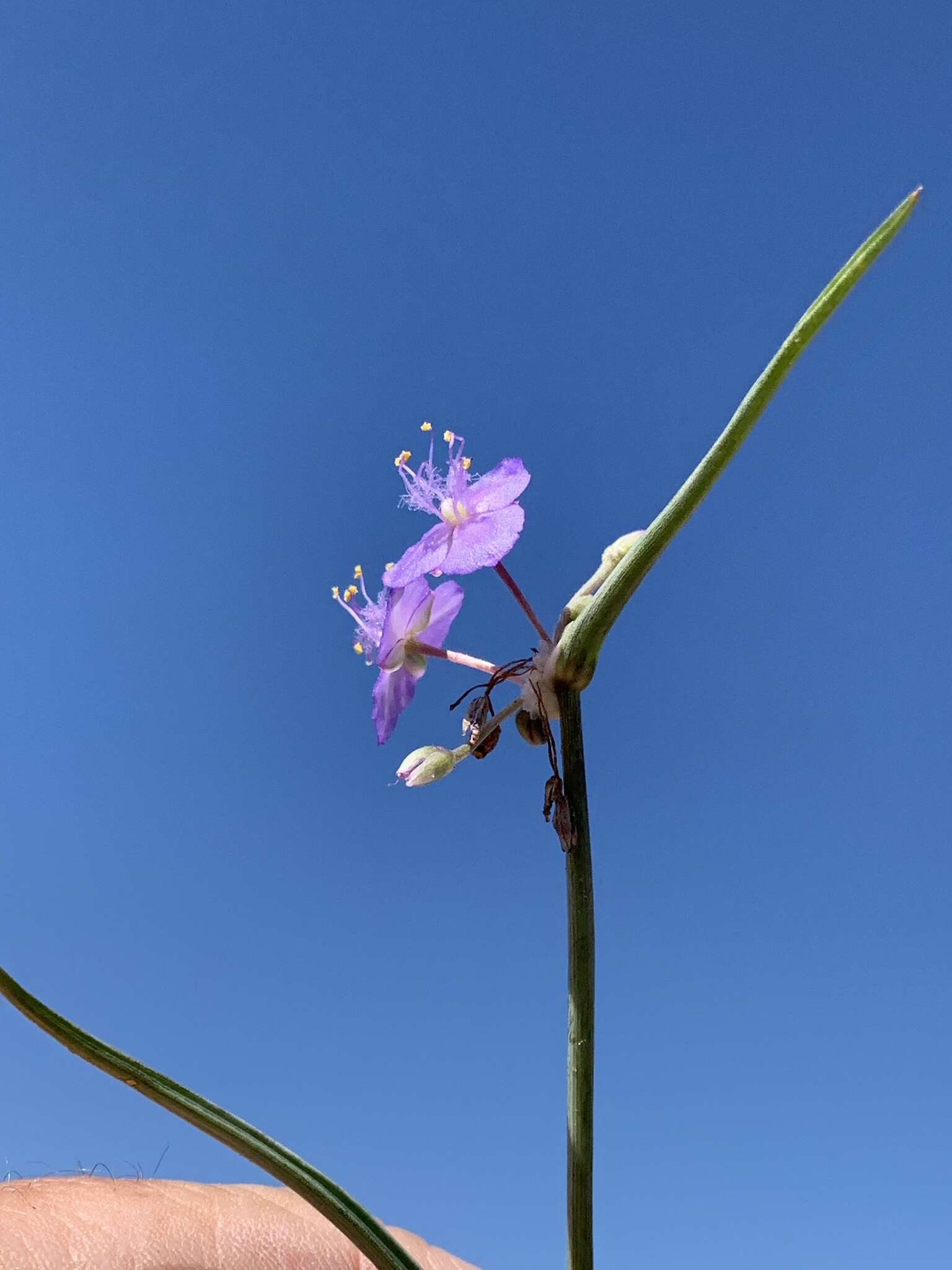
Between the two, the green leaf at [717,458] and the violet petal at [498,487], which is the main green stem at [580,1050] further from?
the violet petal at [498,487]

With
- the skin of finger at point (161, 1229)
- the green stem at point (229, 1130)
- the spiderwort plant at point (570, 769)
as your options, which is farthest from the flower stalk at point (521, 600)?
the skin of finger at point (161, 1229)

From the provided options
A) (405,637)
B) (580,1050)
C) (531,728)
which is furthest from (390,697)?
(580,1050)

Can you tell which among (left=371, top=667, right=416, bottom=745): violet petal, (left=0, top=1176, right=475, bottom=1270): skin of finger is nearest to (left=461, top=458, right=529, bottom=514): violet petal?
(left=371, top=667, right=416, bottom=745): violet petal

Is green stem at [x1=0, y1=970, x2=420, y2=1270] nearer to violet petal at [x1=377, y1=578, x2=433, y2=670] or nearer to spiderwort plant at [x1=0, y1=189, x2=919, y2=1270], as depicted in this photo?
spiderwort plant at [x1=0, y1=189, x2=919, y2=1270]

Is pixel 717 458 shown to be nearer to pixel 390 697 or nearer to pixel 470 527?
pixel 470 527

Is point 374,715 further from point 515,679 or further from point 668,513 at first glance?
point 668,513
